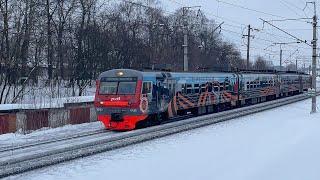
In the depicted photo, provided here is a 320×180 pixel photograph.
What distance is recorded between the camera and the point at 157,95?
23.4 m

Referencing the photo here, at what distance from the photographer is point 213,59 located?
82938mm

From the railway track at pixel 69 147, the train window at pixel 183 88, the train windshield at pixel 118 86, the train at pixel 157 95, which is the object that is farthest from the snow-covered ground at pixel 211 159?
the train window at pixel 183 88

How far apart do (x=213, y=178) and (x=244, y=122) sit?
13.2 meters

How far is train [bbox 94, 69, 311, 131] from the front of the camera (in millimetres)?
21906

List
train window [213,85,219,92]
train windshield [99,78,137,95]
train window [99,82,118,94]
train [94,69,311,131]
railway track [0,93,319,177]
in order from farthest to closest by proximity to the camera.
Answer: 1. train window [213,85,219,92]
2. train window [99,82,118,94]
3. train windshield [99,78,137,95]
4. train [94,69,311,131]
5. railway track [0,93,319,177]

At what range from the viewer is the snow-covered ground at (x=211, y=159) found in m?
12.2

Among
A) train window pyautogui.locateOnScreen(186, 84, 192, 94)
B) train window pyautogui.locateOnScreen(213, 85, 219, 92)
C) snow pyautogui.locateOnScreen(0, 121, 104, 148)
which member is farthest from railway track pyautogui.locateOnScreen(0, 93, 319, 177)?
train window pyautogui.locateOnScreen(213, 85, 219, 92)

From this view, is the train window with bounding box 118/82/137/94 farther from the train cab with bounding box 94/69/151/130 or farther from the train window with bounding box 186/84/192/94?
the train window with bounding box 186/84/192/94

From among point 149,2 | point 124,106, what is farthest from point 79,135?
point 149,2

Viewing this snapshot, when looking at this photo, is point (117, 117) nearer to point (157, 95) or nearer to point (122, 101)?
point (122, 101)

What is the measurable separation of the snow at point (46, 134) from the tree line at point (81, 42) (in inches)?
150

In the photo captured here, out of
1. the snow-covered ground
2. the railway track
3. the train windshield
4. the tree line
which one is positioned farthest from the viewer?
the tree line

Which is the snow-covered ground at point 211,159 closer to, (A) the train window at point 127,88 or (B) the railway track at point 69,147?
(B) the railway track at point 69,147

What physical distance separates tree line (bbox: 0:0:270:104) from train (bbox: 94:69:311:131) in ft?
7.22
